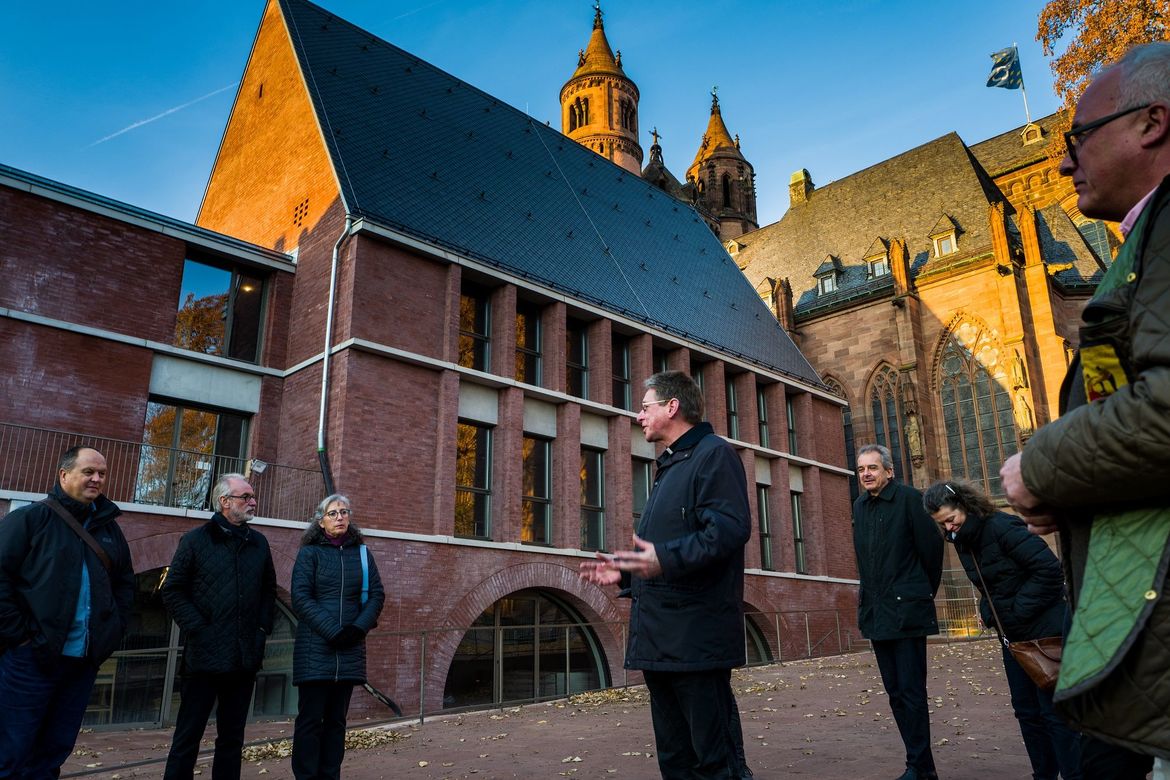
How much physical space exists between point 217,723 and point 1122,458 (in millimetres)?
5516

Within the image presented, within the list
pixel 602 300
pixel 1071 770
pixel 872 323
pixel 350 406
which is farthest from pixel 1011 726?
pixel 872 323

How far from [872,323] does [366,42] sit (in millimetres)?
21484

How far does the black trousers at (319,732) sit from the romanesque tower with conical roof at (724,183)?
160 feet

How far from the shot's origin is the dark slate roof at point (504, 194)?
61.3 ft

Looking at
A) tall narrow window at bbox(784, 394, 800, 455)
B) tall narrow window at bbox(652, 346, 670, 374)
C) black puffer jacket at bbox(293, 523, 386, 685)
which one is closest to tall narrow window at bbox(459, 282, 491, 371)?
tall narrow window at bbox(652, 346, 670, 374)

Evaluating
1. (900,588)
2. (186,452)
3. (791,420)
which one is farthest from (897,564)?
(791,420)

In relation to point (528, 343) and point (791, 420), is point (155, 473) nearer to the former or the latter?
point (528, 343)

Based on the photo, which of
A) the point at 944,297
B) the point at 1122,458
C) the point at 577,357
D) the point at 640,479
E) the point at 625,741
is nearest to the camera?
the point at 1122,458

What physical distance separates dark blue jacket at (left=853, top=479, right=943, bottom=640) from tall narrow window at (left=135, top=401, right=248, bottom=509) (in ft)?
39.0

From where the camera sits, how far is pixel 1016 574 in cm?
495

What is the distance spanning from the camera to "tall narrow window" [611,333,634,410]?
20969 millimetres

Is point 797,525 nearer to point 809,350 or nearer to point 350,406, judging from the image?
point 809,350

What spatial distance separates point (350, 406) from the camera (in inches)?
590

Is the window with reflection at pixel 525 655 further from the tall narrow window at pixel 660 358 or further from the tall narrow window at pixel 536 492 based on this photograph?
the tall narrow window at pixel 660 358
